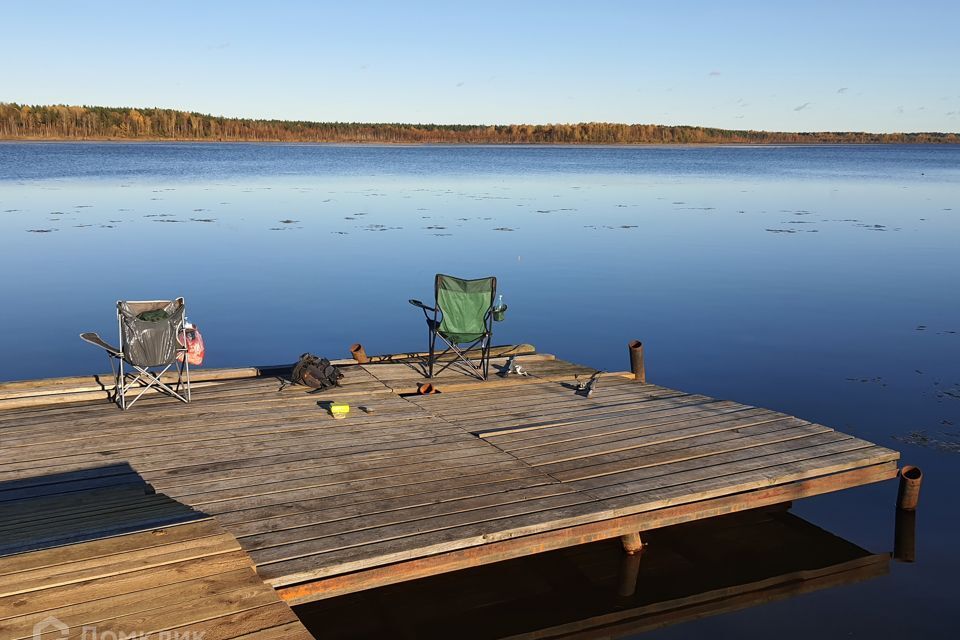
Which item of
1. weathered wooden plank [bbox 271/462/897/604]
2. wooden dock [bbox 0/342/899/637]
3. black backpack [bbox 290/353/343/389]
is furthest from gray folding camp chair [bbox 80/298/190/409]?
weathered wooden plank [bbox 271/462/897/604]

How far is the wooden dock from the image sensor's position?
4.05 meters

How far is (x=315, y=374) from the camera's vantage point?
6613mm

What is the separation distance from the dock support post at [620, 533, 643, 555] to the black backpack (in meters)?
2.66

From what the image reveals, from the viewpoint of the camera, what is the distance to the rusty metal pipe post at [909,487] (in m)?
5.65

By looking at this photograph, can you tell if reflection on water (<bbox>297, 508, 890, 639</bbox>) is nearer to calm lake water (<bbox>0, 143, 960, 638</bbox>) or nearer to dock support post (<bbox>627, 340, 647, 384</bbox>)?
calm lake water (<bbox>0, 143, 960, 638</bbox>)

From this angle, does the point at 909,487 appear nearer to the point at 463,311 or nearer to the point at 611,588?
the point at 611,588

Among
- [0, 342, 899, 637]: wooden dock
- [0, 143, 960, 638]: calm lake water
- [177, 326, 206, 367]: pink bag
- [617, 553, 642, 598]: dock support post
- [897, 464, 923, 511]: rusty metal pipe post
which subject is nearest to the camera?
[0, 342, 899, 637]: wooden dock

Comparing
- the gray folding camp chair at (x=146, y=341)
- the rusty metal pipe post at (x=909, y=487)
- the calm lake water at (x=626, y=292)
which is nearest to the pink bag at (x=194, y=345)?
the gray folding camp chair at (x=146, y=341)

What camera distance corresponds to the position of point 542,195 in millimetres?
29297

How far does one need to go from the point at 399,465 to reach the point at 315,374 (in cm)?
184

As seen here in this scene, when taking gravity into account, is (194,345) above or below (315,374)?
above

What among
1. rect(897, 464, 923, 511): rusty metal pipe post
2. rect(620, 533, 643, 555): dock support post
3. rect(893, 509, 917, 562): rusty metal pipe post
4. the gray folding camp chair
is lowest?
rect(893, 509, 917, 562): rusty metal pipe post

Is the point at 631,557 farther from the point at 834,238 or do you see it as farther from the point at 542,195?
the point at 542,195

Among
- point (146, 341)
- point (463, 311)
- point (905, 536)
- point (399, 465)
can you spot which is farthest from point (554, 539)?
point (146, 341)
